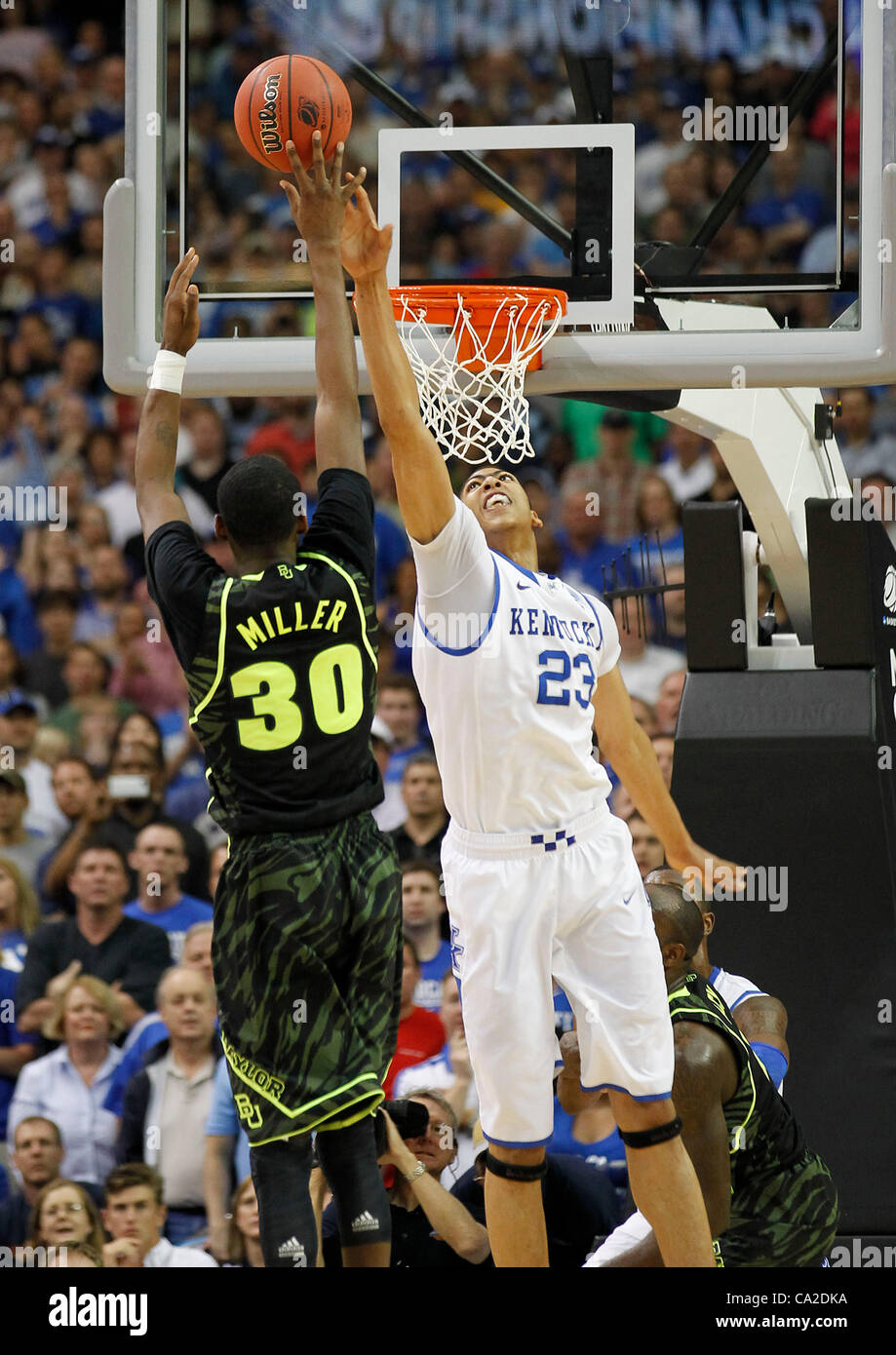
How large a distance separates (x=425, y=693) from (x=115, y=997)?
3.38 metres

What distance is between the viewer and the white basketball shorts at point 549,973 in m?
4.06

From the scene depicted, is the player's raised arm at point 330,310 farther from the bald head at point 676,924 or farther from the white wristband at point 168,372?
the bald head at point 676,924

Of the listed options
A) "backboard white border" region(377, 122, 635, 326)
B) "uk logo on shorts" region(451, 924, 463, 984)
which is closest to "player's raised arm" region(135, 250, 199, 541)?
"backboard white border" region(377, 122, 635, 326)

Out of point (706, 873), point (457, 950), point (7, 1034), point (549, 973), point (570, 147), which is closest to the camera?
point (549, 973)

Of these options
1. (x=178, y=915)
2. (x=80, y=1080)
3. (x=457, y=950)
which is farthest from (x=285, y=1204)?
(x=178, y=915)

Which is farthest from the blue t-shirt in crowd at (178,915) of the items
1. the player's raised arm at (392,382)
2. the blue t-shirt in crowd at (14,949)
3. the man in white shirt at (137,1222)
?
the player's raised arm at (392,382)

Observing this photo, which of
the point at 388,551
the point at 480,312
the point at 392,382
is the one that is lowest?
the point at 388,551

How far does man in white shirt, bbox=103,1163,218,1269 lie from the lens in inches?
239

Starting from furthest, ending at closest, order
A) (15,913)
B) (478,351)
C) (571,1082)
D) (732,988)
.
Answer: (15,913) < (732,988) < (478,351) < (571,1082)

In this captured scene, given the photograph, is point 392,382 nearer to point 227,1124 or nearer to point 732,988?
point 732,988

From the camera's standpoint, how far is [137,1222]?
6188 millimetres

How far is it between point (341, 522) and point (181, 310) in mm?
654

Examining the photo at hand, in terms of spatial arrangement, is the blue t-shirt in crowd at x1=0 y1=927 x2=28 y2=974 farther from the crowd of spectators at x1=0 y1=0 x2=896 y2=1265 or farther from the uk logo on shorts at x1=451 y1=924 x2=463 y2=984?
the uk logo on shorts at x1=451 y1=924 x2=463 y2=984
